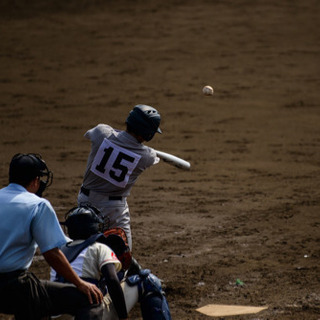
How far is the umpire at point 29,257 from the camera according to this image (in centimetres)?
407

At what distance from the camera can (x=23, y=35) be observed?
2006 cm

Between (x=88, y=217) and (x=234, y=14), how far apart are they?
17269 millimetres

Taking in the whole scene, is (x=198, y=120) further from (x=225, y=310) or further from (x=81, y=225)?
(x=81, y=225)

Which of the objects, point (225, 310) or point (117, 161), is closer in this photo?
point (117, 161)

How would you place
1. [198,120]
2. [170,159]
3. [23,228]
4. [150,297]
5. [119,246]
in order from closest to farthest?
Result: 1. [23,228]
2. [150,297]
3. [119,246]
4. [170,159]
5. [198,120]

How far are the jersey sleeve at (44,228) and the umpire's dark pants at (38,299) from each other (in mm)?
239

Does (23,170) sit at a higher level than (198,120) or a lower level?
higher

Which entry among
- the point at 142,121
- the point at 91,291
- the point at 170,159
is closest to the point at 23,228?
the point at 91,291

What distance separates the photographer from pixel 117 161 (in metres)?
6.04

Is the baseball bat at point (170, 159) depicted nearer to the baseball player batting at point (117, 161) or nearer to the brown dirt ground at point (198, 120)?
the baseball player batting at point (117, 161)

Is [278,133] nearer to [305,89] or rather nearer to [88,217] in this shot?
[305,89]

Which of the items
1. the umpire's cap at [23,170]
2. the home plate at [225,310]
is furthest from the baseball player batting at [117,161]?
Answer: the umpire's cap at [23,170]

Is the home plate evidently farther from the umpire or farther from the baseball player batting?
the umpire

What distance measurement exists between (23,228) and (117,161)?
205cm
